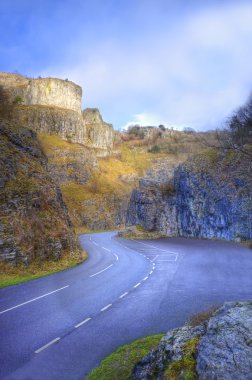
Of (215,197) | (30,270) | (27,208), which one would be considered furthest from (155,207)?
(30,270)

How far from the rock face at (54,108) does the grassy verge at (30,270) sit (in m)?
85.0

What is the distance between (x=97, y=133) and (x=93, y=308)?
11315cm

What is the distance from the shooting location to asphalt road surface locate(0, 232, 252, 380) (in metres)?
7.71

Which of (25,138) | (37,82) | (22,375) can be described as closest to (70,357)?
(22,375)

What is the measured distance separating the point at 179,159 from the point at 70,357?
407ft

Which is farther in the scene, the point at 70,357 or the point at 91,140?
the point at 91,140

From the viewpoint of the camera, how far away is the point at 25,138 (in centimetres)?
3173

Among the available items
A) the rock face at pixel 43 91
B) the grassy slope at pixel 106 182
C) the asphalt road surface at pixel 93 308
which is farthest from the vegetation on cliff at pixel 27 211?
the rock face at pixel 43 91

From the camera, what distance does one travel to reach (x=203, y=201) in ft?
148

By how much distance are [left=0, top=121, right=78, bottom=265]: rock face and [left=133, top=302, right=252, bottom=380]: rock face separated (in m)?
16.4

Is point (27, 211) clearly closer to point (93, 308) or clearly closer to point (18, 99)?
point (93, 308)

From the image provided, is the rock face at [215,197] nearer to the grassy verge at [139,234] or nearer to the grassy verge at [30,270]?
the grassy verge at [139,234]

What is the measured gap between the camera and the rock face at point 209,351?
4.37m

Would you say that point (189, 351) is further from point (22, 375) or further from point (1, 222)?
point (1, 222)
